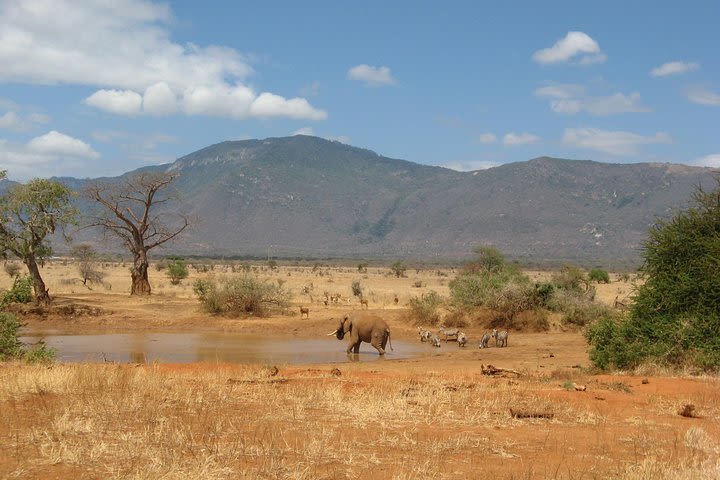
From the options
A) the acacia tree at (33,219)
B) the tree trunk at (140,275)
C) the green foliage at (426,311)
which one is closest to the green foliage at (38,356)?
the green foliage at (426,311)

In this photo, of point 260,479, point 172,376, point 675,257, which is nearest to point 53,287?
point 172,376

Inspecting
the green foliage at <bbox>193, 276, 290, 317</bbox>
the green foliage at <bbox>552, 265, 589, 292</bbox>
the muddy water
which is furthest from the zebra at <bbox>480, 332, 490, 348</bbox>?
the green foliage at <bbox>193, 276, 290, 317</bbox>

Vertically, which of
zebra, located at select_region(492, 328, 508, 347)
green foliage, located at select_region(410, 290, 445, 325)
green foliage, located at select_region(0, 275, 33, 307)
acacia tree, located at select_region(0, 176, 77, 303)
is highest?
acacia tree, located at select_region(0, 176, 77, 303)

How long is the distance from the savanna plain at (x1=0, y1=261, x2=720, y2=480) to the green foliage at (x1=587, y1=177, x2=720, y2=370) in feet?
2.25

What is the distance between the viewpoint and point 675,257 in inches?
729

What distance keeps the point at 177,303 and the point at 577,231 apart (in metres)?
147

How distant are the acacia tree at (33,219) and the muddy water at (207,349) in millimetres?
8005

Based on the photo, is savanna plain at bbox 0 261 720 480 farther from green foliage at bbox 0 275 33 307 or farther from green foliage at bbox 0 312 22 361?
green foliage at bbox 0 275 33 307

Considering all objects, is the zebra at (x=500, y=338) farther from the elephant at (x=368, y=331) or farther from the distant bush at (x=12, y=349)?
the distant bush at (x=12, y=349)

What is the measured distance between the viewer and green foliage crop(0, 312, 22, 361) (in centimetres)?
1800

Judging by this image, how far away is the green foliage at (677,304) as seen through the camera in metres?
17.2

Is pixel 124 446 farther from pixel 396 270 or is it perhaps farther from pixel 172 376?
pixel 396 270

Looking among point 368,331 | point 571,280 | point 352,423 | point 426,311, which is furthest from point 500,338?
point 571,280

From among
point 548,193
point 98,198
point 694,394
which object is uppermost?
point 548,193
